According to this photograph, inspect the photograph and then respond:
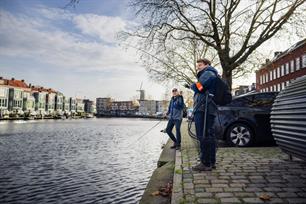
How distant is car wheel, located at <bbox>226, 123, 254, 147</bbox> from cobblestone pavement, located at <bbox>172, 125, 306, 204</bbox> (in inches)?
86.1

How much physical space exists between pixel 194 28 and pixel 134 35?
2.70 metres

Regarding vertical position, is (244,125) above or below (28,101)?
below

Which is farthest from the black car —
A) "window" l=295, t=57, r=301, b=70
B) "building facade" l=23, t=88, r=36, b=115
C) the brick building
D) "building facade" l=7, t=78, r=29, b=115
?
"building facade" l=23, t=88, r=36, b=115

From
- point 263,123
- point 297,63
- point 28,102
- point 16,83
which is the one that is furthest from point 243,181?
point 16,83

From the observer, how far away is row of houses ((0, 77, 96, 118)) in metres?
86.1

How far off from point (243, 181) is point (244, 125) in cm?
448

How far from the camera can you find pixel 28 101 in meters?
103

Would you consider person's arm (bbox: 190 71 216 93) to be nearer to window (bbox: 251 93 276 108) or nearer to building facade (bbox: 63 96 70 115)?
window (bbox: 251 93 276 108)

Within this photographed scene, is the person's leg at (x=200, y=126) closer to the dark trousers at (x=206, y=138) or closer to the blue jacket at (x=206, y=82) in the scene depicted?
the dark trousers at (x=206, y=138)

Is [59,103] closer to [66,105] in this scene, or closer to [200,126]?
[66,105]

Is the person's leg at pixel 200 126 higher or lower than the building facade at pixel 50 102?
lower

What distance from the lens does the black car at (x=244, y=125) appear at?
851cm

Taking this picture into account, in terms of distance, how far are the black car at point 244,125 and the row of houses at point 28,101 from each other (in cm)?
7065

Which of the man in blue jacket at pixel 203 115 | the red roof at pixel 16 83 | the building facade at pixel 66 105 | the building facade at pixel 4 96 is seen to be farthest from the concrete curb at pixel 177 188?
the building facade at pixel 66 105
